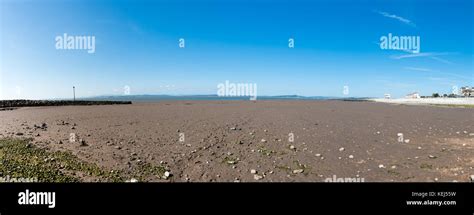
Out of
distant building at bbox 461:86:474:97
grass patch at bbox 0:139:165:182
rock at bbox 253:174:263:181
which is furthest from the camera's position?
distant building at bbox 461:86:474:97

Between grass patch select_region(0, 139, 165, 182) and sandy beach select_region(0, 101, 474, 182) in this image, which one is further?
sandy beach select_region(0, 101, 474, 182)

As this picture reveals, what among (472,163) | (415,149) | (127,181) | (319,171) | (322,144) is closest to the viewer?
(127,181)

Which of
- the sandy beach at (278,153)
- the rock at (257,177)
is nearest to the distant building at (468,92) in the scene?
the sandy beach at (278,153)

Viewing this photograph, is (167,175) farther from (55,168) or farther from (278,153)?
(278,153)

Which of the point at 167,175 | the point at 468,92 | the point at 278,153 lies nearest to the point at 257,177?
the point at 167,175

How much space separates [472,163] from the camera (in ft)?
28.5

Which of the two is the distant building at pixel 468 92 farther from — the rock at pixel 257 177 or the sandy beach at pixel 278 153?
the rock at pixel 257 177

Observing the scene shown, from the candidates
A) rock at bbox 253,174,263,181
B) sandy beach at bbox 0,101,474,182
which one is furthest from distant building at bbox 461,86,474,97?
rock at bbox 253,174,263,181

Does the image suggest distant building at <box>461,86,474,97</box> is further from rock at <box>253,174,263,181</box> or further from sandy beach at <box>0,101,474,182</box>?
rock at <box>253,174,263,181</box>

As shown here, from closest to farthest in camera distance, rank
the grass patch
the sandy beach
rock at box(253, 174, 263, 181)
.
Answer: rock at box(253, 174, 263, 181)
the grass patch
the sandy beach
